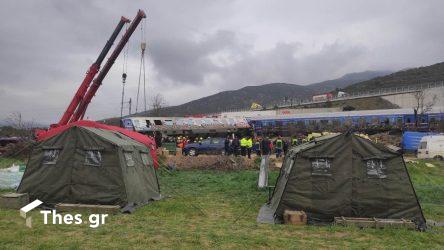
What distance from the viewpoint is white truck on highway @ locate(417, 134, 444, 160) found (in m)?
32.5

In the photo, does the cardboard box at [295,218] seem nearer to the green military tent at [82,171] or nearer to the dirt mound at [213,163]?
the green military tent at [82,171]

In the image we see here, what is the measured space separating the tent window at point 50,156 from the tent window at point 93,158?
0.89 meters

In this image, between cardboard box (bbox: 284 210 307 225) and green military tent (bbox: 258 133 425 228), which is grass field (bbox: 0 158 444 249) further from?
green military tent (bbox: 258 133 425 228)

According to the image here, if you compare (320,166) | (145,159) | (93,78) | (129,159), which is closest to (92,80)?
(93,78)

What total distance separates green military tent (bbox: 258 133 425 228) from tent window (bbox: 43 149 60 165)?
223 inches

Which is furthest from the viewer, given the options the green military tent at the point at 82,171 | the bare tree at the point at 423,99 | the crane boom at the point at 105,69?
the bare tree at the point at 423,99

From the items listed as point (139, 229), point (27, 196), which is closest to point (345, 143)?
point (139, 229)

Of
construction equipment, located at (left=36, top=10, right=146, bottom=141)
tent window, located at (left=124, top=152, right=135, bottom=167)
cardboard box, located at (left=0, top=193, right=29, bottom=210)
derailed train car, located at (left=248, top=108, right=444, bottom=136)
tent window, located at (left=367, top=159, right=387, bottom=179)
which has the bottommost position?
cardboard box, located at (left=0, top=193, right=29, bottom=210)

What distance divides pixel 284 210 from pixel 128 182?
4.10m

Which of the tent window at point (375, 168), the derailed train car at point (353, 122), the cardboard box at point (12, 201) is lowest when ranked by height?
the cardboard box at point (12, 201)

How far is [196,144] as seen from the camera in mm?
32625

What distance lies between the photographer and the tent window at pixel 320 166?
10766 millimetres

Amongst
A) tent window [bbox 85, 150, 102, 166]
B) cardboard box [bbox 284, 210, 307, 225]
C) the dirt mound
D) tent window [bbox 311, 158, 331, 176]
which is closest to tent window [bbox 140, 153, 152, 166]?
tent window [bbox 85, 150, 102, 166]

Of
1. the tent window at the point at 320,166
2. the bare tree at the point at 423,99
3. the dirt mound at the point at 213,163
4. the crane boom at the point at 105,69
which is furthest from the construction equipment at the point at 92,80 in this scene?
the bare tree at the point at 423,99
